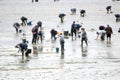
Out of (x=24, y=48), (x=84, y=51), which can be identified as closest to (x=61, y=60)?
(x=24, y=48)

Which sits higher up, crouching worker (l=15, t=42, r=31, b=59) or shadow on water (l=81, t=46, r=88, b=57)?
crouching worker (l=15, t=42, r=31, b=59)

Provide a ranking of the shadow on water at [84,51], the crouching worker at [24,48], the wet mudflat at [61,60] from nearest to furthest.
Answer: the wet mudflat at [61,60]
the crouching worker at [24,48]
the shadow on water at [84,51]

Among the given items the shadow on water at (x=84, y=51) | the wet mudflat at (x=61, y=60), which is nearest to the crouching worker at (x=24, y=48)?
the wet mudflat at (x=61, y=60)

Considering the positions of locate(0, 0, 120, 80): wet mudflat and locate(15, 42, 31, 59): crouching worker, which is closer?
locate(0, 0, 120, 80): wet mudflat

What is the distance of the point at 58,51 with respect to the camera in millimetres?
43469

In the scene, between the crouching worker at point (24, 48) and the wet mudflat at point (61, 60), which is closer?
the wet mudflat at point (61, 60)

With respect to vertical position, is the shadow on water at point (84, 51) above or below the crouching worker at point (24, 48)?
below

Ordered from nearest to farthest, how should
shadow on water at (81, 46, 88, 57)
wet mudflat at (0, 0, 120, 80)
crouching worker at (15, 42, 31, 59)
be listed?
wet mudflat at (0, 0, 120, 80)
crouching worker at (15, 42, 31, 59)
shadow on water at (81, 46, 88, 57)

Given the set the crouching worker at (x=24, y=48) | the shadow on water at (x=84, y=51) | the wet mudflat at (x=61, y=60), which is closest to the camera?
the wet mudflat at (x=61, y=60)

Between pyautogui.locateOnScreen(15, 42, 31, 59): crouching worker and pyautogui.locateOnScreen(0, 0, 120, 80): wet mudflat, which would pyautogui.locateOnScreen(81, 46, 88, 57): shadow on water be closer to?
pyautogui.locateOnScreen(0, 0, 120, 80): wet mudflat

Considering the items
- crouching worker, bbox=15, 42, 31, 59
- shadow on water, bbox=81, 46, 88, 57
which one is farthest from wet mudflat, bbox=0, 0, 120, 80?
crouching worker, bbox=15, 42, 31, 59

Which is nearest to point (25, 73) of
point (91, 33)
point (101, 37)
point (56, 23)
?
point (101, 37)

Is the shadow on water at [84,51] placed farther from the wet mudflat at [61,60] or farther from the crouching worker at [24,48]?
the crouching worker at [24,48]

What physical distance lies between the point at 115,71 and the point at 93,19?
3745cm
